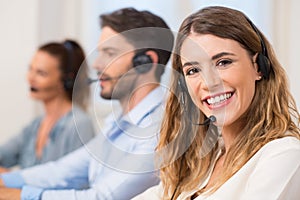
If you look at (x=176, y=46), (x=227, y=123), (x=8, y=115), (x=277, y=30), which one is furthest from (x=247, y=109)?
(x=8, y=115)

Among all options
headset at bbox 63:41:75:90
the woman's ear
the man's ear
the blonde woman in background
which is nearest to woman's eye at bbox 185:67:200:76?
the woman's ear

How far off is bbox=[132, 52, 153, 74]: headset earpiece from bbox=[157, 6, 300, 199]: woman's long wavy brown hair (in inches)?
5.4

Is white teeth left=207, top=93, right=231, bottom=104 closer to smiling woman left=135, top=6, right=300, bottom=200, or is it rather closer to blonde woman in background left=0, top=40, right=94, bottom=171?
smiling woman left=135, top=6, right=300, bottom=200

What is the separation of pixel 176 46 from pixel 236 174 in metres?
0.29

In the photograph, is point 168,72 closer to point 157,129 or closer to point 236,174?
point 157,129

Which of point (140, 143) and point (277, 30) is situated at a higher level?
point (277, 30)

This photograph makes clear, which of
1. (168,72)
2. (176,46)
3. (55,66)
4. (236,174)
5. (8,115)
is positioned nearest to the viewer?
(236,174)

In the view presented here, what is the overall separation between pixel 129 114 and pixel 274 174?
17.4 inches

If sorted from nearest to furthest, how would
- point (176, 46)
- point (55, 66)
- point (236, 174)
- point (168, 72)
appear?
1. point (236, 174)
2. point (176, 46)
3. point (168, 72)
4. point (55, 66)

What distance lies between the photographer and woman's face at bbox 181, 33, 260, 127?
100 cm

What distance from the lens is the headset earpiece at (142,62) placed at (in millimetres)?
1281

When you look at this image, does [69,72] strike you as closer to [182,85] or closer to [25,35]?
[25,35]

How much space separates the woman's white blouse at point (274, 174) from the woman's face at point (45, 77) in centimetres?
158

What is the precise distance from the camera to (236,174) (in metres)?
0.98
